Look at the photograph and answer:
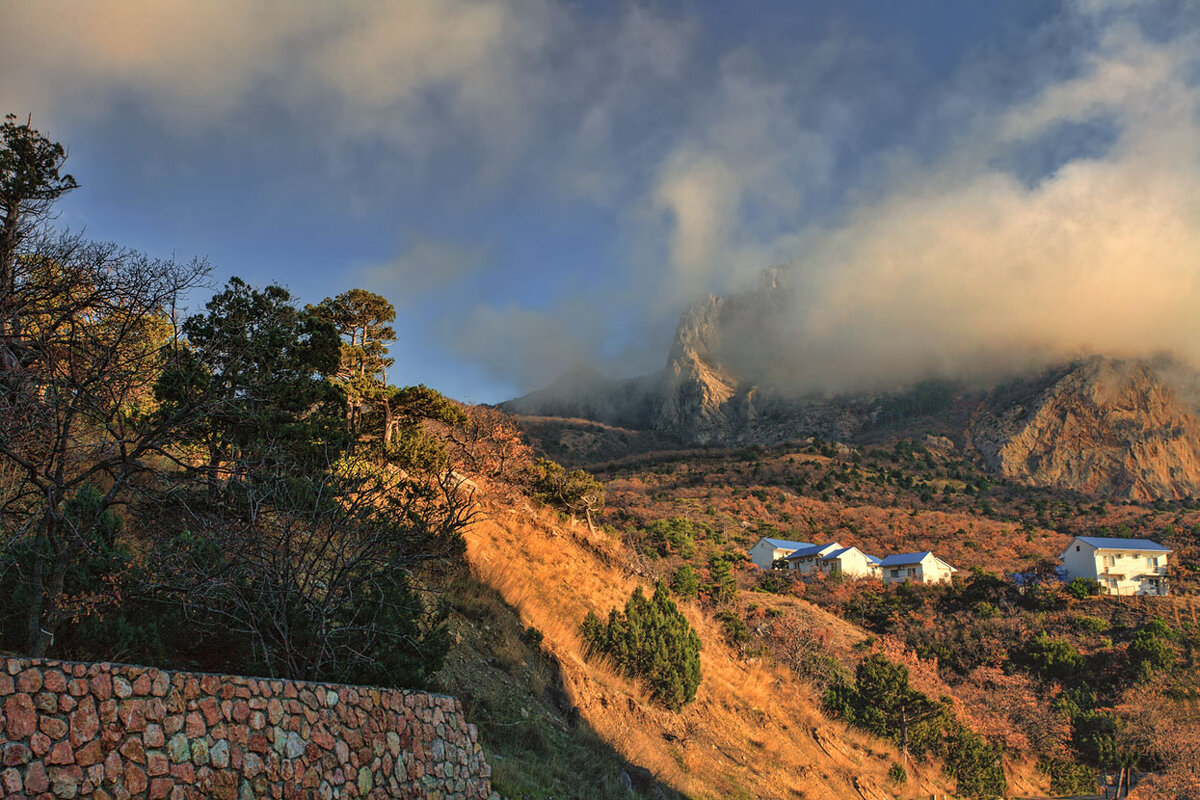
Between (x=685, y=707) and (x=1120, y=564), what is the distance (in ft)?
188

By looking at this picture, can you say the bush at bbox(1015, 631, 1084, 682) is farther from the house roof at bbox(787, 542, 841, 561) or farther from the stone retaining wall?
the stone retaining wall

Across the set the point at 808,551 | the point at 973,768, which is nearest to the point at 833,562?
the point at 808,551

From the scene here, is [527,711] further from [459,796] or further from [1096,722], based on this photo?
[1096,722]

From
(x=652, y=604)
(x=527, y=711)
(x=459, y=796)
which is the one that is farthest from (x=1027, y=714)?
(x=459, y=796)

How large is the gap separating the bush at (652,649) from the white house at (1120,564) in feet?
172

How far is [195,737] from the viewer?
5129mm

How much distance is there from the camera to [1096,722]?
123 feet

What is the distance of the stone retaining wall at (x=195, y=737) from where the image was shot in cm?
425

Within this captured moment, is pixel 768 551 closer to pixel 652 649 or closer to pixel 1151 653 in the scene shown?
pixel 1151 653

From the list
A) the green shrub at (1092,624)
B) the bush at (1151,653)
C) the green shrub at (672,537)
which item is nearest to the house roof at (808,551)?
the green shrub at (672,537)

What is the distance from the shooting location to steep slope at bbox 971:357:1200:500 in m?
104

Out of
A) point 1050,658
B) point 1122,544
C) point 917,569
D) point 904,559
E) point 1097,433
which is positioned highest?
point 1097,433

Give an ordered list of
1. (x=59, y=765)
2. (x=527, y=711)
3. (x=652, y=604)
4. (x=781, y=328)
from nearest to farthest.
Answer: (x=59, y=765) < (x=527, y=711) < (x=652, y=604) < (x=781, y=328)

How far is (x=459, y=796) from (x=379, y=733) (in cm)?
171
